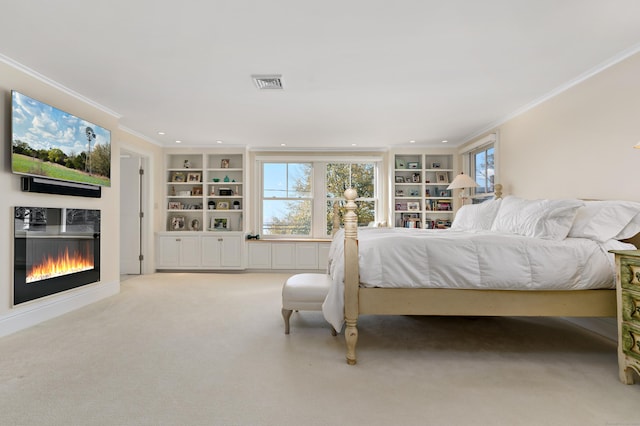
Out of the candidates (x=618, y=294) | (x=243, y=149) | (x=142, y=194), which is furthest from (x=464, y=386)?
(x=142, y=194)

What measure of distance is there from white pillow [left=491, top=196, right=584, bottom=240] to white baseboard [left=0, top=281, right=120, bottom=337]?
4.35 m

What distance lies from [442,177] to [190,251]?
477cm

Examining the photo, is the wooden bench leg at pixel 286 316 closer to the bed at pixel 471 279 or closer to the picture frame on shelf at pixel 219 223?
the bed at pixel 471 279

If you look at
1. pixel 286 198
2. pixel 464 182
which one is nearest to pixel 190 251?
Answer: pixel 286 198

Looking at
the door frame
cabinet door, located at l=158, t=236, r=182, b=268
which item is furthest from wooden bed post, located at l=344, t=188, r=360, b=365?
the door frame

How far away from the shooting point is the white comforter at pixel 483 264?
2119 mm

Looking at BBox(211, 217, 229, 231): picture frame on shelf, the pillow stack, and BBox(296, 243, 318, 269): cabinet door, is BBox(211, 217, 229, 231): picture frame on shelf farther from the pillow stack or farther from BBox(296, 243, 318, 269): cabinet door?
the pillow stack

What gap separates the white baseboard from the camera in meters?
2.73

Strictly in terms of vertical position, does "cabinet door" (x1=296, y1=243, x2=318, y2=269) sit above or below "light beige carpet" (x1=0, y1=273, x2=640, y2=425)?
above

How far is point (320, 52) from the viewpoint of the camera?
2.50 meters

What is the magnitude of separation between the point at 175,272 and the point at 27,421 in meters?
4.33

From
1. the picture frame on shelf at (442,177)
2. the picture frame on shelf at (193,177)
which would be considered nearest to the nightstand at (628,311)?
the picture frame on shelf at (442,177)

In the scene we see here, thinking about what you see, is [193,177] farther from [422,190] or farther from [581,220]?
[581,220]

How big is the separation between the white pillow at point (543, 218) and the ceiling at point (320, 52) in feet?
3.91
